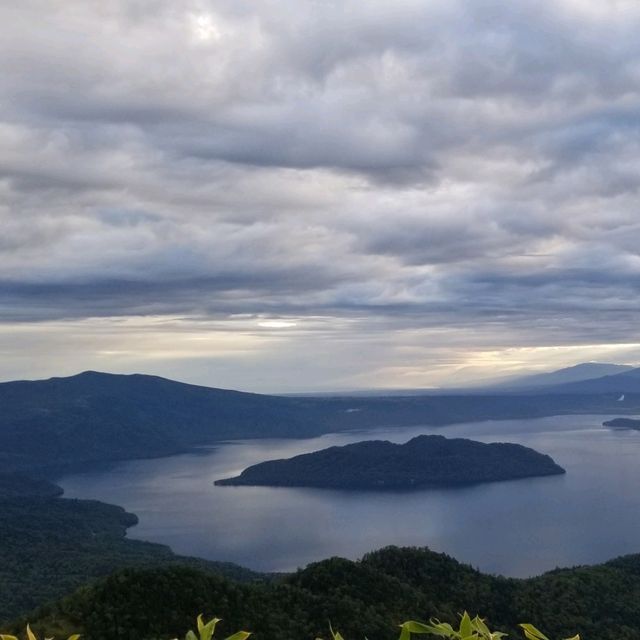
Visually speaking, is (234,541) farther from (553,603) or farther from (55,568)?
(553,603)

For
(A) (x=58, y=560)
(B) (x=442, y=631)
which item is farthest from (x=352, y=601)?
(A) (x=58, y=560)

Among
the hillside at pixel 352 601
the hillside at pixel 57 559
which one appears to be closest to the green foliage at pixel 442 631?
the hillside at pixel 352 601

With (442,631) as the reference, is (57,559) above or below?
below

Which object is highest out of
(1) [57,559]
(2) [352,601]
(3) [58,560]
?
(2) [352,601]

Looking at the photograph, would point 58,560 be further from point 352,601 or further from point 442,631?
point 442,631

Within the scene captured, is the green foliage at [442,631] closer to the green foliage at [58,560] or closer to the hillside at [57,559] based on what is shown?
the hillside at [57,559]

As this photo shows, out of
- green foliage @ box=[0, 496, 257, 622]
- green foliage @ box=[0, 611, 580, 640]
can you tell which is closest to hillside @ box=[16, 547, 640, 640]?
green foliage @ box=[0, 496, 257, 622]

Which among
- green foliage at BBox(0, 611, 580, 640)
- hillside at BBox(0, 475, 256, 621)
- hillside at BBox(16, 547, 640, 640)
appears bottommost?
hillside at BBox(0, 475, 256, 621)

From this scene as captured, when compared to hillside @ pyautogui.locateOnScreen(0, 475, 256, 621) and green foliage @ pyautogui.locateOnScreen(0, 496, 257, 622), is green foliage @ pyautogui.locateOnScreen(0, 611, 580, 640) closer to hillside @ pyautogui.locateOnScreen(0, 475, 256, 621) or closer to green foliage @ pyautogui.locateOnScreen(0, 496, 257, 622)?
hillside @ pyautogui.locateOnScreen(0, 475, 256, 621)
